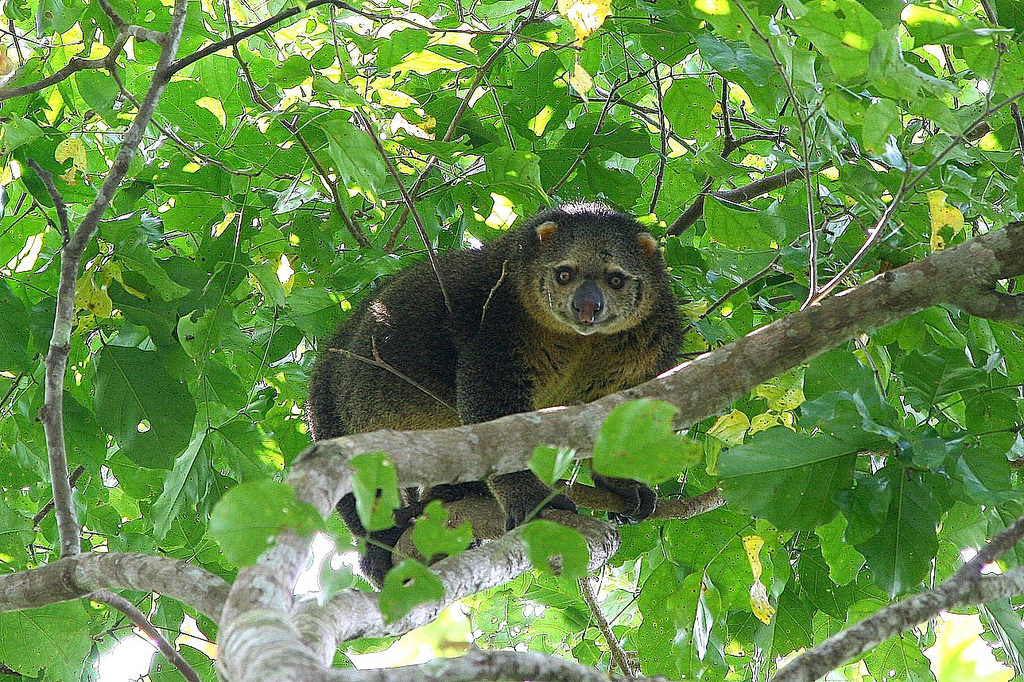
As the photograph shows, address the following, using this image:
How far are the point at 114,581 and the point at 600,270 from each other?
8.97 feet

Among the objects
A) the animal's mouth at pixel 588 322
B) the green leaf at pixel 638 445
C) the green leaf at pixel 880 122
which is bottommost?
the animal's mouth at pixel 588 322

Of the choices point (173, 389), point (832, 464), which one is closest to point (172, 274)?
point (173, 389)

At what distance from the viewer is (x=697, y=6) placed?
3.34 m

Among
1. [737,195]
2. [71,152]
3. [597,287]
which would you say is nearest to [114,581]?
[71,152]

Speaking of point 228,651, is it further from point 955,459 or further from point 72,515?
point 955,459

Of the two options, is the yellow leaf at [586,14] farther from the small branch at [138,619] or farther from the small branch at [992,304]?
the small branch at [138,619]

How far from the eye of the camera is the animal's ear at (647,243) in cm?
477

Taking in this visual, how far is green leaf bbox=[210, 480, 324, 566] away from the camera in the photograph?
171 centimetres

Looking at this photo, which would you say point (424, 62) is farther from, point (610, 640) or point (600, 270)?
point (610, 640)

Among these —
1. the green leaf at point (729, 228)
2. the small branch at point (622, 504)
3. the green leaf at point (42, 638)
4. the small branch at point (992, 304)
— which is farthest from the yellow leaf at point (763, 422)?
the green leaf at point (42, 638)

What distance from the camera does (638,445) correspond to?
6.05ft

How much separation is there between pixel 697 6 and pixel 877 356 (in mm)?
1579

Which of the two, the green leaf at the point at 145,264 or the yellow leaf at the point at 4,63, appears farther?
the yellow leaf at the point at 4,63

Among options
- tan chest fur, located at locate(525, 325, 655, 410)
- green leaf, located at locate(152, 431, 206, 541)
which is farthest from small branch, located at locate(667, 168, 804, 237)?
green leaf, located at locate(152, 431, 206, 541)
